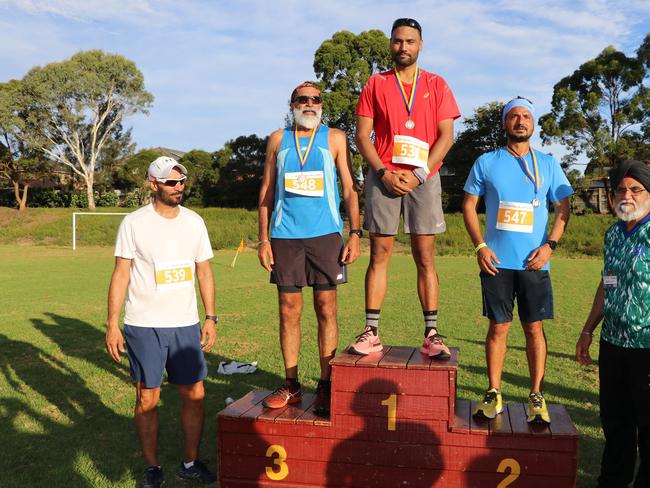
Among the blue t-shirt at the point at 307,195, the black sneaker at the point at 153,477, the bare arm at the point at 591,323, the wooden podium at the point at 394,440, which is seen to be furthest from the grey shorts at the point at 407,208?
the black sneaker at the point at 153,477

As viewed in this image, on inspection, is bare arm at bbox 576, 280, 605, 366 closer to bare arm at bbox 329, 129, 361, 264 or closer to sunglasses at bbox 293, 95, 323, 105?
bare arm at bbox 329, 129, 361, 264

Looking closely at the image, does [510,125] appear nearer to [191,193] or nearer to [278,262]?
[278,262]

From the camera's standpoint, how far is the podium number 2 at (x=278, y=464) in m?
3.73

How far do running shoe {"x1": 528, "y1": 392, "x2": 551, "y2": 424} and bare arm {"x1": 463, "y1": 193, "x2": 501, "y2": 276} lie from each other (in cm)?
86

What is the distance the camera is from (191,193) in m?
46.6

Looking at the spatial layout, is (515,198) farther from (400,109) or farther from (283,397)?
(283,397)

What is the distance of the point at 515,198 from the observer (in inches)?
146

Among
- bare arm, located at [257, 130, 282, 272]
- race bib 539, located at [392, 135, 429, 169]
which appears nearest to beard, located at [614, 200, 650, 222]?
race bib 539, located at [392, 135, 429, 169]

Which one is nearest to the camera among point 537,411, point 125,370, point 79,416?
point 537,411

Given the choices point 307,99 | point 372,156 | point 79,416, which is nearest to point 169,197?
point 307,99

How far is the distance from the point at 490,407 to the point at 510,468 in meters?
0.40

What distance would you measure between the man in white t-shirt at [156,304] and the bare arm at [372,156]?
1.30 m

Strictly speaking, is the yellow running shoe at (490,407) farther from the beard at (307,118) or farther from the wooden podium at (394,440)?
the beard at (307,118)

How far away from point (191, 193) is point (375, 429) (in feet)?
147
